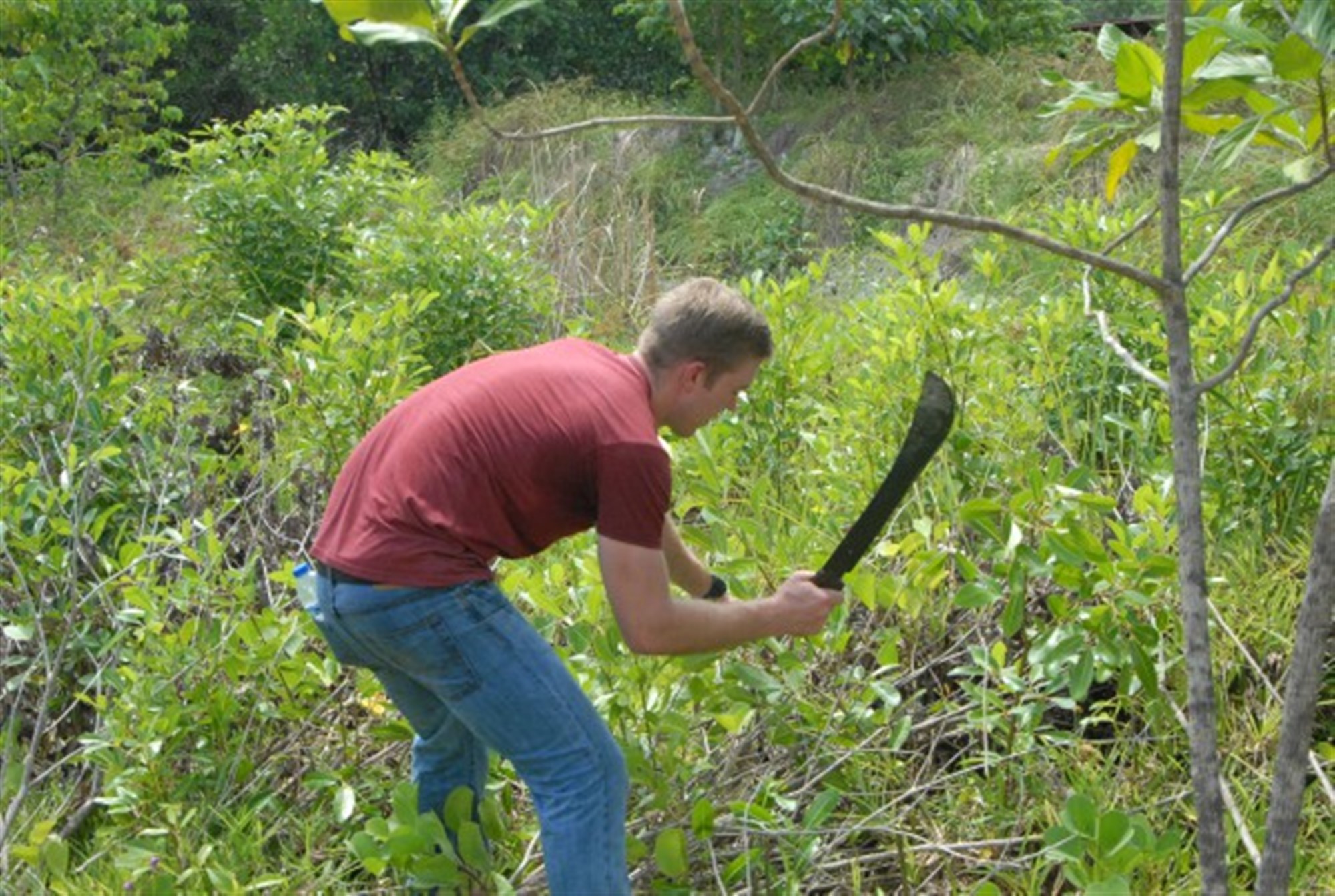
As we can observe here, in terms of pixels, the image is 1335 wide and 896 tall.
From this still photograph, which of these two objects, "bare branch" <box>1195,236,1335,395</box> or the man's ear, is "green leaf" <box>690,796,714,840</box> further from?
"bare branch" <box>1195,236,1335,395</box>

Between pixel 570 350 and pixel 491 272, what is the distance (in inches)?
145

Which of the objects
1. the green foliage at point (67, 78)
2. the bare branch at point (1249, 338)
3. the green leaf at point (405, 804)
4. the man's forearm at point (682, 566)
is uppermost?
the bare branch at point (1249, 338)

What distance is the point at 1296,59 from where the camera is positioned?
2.24m

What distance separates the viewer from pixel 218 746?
3.79 metres

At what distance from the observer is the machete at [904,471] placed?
9.05 feet

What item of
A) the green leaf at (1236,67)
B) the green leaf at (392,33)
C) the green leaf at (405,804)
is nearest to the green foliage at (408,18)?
the green leaf at (392,33)

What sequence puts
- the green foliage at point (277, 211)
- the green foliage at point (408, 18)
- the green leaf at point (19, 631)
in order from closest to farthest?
the green foliage at point (408, 18) < the green leaf at point (19, 631) < the green foliage at point (277, 211)

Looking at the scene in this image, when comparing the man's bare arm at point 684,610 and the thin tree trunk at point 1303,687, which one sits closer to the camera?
the thin tree trunk at point 1303,687

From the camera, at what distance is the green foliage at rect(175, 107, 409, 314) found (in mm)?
7418

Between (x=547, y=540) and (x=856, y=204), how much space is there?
111 centimetres

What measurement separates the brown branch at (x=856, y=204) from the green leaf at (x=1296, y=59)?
318 millimetres

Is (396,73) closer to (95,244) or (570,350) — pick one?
(95,244)

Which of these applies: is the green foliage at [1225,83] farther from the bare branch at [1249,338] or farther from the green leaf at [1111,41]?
the bare branch at [1249,338]

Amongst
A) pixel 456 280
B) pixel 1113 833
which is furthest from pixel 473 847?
pixel 456 280
